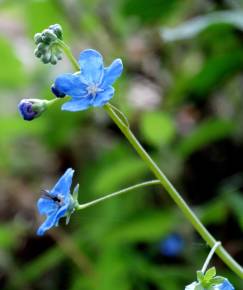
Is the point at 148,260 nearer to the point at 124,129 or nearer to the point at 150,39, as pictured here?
the point at 150,39

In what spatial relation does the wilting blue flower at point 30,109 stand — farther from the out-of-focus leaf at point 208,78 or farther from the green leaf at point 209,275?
the out-of-focus leaf at point 208,78

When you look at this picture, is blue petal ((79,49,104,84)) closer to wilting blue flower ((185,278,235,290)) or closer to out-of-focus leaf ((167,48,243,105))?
wilting blue flower ((185,278,235,290))

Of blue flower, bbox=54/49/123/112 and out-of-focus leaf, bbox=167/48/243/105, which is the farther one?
out-of-focus leaf, bbox=167/48/243/105

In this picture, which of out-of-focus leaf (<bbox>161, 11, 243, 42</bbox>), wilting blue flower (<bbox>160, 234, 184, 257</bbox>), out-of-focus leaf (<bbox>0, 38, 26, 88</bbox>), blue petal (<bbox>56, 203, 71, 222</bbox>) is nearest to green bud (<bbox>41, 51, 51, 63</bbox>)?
blue petal (<bbox>56, 203, 71, 222</bbox>)

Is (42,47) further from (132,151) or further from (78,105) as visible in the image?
(132,151)

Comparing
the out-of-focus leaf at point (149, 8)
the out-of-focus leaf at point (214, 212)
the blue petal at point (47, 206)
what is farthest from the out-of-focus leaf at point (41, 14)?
the blue petal at point (47, 206)

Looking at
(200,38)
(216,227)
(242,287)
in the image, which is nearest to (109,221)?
(216,227)
